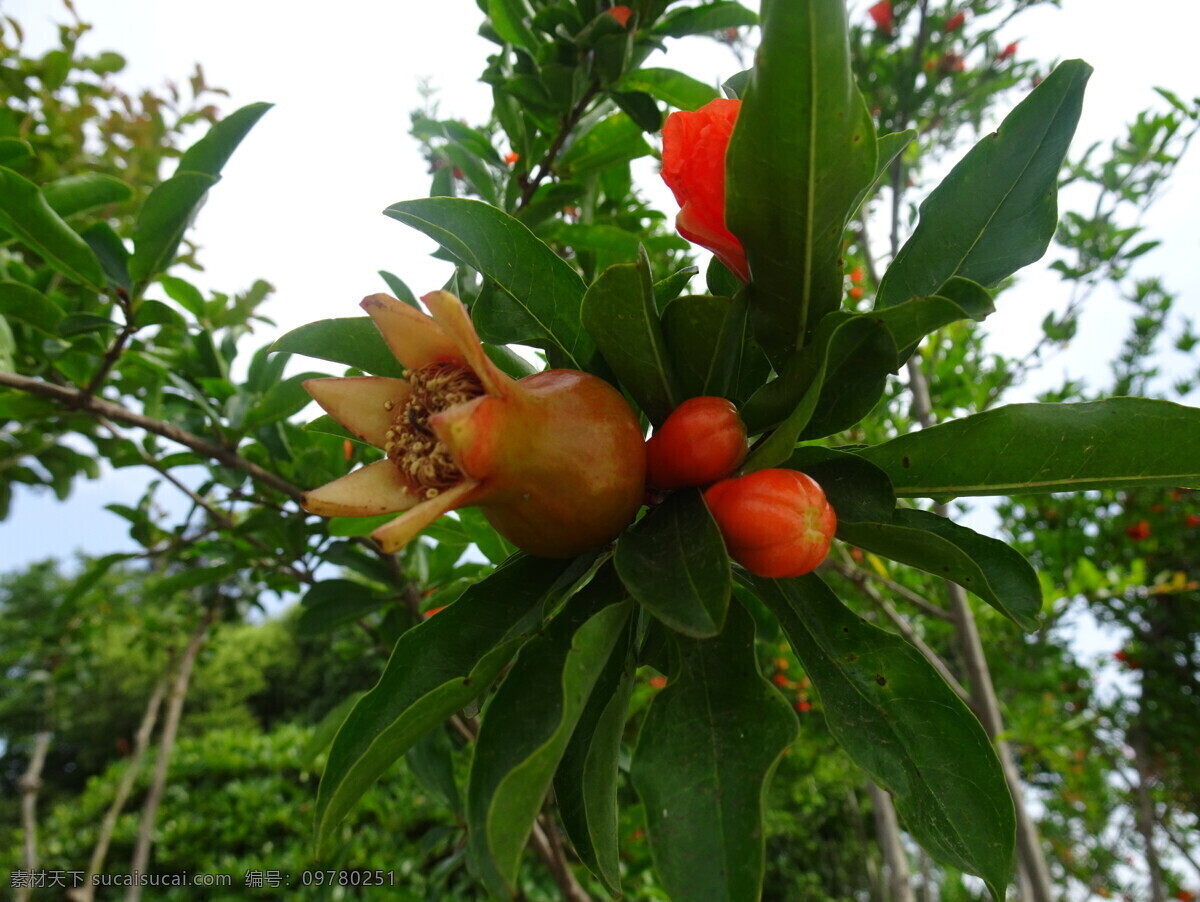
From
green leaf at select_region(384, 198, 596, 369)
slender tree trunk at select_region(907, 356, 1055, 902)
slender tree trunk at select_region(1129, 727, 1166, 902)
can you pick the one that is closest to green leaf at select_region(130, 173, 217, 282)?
green leaf at select_region(384, 198, 596, 369)

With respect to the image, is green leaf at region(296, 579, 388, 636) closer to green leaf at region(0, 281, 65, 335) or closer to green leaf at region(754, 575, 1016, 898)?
green leaf at region(0, 281, 65, 335)

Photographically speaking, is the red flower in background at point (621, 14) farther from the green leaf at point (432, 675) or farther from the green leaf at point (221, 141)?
the green leaf at point (432, 675)

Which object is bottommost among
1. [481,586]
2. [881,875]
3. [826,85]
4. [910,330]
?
[881,875]

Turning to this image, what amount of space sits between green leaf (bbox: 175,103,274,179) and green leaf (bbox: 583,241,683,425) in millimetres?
757

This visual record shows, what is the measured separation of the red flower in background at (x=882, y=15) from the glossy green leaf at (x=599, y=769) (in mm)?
3014

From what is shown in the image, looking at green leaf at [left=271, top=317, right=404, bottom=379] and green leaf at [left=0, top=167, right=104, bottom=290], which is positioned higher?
green leaf at [left=0, top=167, right=104, bottom=290]

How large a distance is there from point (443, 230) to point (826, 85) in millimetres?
356

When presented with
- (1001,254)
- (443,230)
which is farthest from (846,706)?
(443,230)

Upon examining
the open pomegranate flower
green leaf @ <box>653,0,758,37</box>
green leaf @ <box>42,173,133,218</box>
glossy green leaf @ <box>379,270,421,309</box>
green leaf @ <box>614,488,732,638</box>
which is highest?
green leaf @ <box>653,0,758,37</box>

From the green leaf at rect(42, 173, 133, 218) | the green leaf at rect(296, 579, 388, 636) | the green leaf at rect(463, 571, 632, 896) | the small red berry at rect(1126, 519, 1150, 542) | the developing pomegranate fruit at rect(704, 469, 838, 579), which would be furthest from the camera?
the small red berry at rect(1126, 519, 1150, 542)

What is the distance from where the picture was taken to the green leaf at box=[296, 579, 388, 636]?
5.14ft

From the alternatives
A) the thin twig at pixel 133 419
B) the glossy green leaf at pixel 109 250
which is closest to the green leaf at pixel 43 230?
the glossy green leaf at pixel 109 250

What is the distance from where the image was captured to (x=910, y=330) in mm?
612

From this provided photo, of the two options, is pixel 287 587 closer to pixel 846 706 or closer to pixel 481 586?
pixel 481 586
